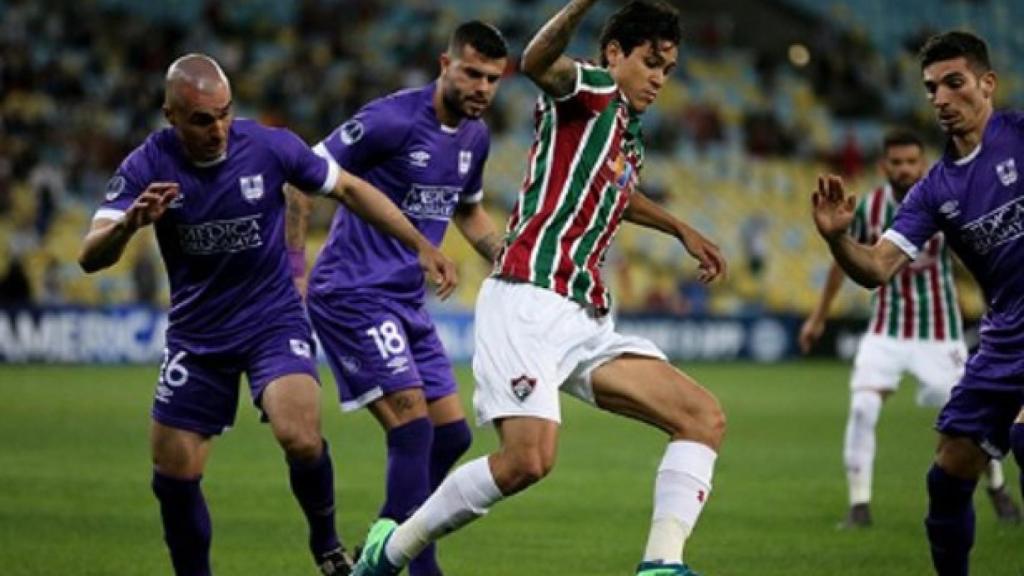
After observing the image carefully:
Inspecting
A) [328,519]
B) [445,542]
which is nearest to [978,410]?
[328,519]

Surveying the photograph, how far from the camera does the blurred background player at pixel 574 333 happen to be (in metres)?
7.70

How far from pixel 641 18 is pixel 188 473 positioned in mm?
2813

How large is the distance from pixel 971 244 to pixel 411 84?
2527cm

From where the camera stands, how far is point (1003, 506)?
495 inches

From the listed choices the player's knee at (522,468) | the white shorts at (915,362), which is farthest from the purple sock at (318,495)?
the white shorts at (915,362)

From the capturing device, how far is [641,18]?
789 cm

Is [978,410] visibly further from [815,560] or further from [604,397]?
[815,560]

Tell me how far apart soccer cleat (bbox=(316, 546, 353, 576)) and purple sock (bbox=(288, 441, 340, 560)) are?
0.02m

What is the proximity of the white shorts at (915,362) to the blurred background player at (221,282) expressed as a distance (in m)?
5.69

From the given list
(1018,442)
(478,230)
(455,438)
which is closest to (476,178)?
(478,230)

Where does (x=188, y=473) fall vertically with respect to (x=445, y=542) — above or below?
above

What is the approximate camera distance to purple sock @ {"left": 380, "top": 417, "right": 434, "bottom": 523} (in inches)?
352

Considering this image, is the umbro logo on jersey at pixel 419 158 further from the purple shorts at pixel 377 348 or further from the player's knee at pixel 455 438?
the player's knee at pixel 455 438

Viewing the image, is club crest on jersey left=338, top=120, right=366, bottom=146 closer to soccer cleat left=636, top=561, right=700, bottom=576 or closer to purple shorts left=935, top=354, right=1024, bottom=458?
soccer cleat left=636, top=561, right=700, bottom=576
